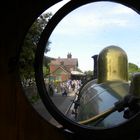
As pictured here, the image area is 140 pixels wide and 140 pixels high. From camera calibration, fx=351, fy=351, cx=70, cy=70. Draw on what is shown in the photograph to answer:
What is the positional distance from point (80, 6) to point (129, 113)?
436 millimetres

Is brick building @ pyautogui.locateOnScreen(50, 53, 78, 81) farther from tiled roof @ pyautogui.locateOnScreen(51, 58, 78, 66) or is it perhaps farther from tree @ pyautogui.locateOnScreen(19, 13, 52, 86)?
tree @ pyautogui.locateOnScreen(19, 13, 52, 86)

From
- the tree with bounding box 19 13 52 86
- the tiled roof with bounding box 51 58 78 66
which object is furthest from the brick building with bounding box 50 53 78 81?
the tree with bounding box 19 13 52 86

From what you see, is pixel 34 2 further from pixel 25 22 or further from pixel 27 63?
pixel 27 63

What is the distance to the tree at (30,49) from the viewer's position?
4.11ft

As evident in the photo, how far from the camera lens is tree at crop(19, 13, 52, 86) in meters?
1.25

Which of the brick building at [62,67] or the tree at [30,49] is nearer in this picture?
the tree at [30,49]

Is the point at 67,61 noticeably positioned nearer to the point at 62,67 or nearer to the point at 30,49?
the point at 62,67

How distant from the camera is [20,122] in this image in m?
1.21

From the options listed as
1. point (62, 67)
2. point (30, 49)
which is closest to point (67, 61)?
point (62, 67)

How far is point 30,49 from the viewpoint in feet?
4.23

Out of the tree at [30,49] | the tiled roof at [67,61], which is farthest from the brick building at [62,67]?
the tree at [30,49]

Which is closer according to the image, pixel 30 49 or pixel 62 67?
pixel 30 49

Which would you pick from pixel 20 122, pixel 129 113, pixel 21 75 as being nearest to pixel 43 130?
pixel 20 122

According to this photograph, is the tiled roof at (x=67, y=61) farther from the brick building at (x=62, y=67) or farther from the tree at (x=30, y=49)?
the tree at (x=30, y=49)
